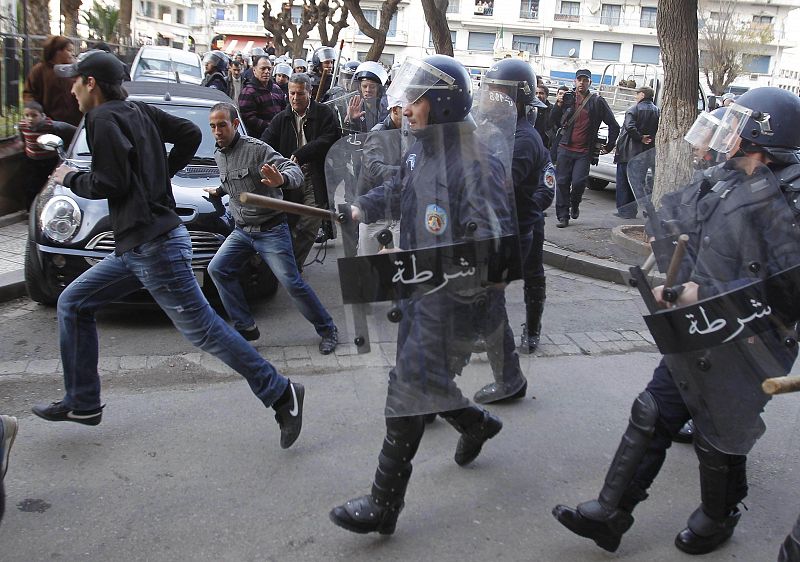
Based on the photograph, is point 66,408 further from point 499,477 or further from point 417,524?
point 499,477

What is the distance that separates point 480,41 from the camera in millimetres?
67375

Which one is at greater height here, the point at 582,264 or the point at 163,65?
the point at 163,65

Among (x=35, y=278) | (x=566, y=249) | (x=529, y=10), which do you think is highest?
(x=529, y=10)

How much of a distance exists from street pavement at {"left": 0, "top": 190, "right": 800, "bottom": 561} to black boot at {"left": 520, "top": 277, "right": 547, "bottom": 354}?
144 millimetres

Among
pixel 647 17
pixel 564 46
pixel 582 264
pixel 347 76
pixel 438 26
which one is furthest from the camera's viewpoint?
pixel 564 46

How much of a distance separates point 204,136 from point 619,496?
4944mm

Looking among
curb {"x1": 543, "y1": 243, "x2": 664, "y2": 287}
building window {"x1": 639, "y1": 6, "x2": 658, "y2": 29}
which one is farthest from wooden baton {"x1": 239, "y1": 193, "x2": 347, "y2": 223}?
building window {"x1": 639, "y1": 6, "x2": 658, "y2": 29}

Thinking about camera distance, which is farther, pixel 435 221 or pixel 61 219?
pixel 61 219

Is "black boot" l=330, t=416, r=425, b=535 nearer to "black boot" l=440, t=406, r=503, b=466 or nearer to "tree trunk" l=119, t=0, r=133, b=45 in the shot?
"black boot" l=440, t=406, r=503, b=466

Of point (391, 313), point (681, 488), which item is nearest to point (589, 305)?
point (681, 488)

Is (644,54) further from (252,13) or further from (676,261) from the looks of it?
(676,261)

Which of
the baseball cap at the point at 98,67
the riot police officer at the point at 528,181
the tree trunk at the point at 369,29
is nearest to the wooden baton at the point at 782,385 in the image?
the riot police officer at the point at 528,181

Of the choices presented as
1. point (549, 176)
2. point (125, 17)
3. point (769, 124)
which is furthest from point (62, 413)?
point (125, 17)

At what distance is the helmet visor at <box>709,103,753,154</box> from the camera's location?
282 cm
